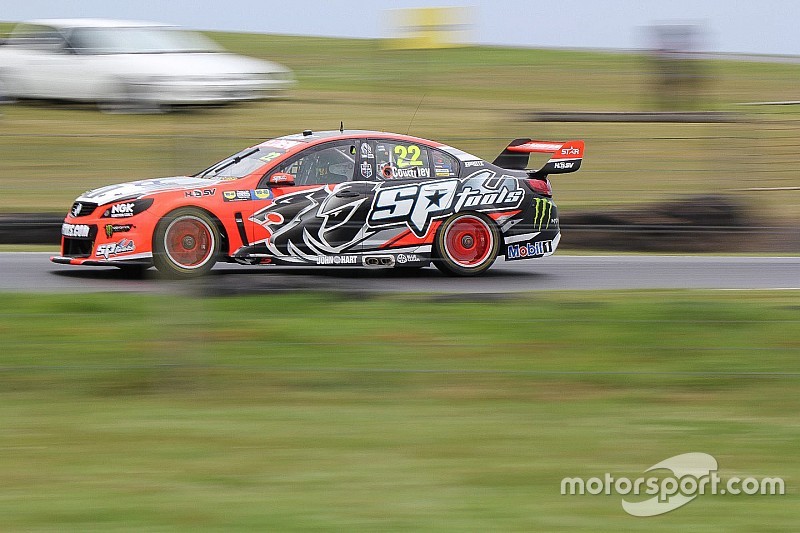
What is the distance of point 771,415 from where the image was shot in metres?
6.50

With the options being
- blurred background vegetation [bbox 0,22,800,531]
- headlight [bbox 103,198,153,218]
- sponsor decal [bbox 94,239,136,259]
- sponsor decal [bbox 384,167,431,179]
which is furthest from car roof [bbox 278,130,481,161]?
blurred background vegetation [bbox 0,22,800,531]

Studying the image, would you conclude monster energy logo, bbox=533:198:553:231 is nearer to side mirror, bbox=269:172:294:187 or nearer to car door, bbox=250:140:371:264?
car door, bbox=250:140:371:264

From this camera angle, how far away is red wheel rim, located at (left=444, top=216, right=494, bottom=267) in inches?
453

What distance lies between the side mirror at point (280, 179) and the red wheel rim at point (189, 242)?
68cm

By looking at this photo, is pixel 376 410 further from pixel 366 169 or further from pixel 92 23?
pixel 92 23

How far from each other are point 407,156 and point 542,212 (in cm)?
138

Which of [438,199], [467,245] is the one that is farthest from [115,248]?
[467,245]

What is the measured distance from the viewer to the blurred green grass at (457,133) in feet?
46.0

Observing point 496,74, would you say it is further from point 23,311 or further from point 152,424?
point 152,424

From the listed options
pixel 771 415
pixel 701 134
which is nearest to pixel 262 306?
pixel 771 415

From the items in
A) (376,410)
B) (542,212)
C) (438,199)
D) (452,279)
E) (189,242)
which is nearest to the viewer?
(376,410)

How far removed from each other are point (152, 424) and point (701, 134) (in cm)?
1003

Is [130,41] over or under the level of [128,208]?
over

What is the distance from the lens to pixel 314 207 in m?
10.9
